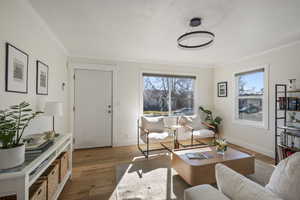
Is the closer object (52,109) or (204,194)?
(204,194)

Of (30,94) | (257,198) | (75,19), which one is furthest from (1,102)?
(257,198)

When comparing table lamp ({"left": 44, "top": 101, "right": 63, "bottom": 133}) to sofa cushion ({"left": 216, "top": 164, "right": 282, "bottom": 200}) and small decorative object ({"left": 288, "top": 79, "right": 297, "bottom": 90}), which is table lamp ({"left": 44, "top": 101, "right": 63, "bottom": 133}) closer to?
sofa cushion ({"left": 216, "top": 164, "right": 282, "bottom": 200})

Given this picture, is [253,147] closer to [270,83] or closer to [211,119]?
[211,119]

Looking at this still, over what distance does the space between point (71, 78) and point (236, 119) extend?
4.38m

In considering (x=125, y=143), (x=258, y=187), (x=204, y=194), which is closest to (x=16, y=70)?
(x=204, y=194)

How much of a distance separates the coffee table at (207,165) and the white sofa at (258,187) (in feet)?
3.02

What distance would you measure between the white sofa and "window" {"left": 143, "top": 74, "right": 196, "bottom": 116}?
315 cm

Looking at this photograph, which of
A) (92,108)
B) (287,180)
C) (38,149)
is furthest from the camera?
(92,108)

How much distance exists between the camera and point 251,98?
11.8ft

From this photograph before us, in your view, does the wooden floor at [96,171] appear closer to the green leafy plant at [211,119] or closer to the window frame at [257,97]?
the window frame at [257,97]

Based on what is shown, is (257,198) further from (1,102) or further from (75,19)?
(75,19)

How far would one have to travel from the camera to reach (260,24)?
2129 millimetres

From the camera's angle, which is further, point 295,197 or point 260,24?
point 260,24

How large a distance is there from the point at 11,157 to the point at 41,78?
4.68ft
